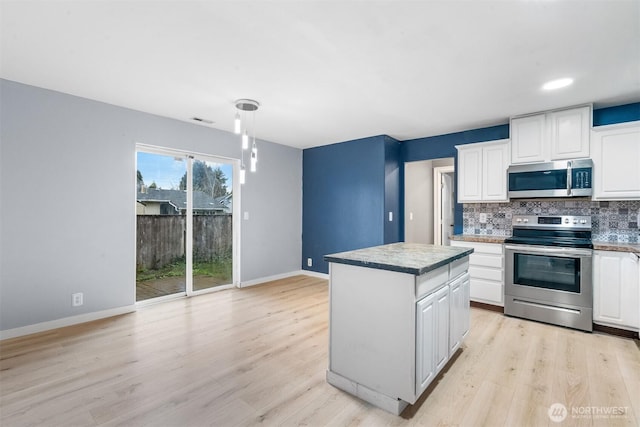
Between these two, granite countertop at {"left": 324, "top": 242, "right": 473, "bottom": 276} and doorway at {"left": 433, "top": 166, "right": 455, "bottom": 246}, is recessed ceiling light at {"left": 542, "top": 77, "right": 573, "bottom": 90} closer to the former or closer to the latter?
granite countertop at {"left": 324, "top": 242, "right": 473, "bottom": 276}

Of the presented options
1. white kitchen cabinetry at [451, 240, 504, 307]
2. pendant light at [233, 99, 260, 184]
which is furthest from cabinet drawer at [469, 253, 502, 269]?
pendant light at [233, 99, 260, 184]

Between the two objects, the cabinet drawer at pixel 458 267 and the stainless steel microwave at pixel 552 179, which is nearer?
the cabinet drawer at pixel 458 267

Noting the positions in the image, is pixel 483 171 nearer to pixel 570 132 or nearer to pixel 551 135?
pixel 551 135

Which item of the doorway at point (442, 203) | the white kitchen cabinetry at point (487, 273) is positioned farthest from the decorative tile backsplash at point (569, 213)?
the doorway at point (442, 203)

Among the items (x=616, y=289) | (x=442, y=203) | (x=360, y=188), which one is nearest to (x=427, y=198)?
(x=442, y=203)

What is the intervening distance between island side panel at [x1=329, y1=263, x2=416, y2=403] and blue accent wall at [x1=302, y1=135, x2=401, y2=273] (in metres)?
2.76

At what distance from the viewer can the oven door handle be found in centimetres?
316

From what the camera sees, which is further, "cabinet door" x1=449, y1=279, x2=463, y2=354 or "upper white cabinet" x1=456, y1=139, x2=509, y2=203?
"upper white cabinet" x1=456, y1=139, x2=509, y2=203

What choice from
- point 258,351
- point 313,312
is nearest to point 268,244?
point 313,312

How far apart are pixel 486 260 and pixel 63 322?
15.8 feet

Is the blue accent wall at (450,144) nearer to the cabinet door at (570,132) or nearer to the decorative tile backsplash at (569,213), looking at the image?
the decorative tile backsplash at (569,213)

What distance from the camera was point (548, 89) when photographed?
2.97 m

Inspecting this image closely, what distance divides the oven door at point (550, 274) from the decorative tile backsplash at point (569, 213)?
0.65 m

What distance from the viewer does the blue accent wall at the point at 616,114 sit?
3349mm
